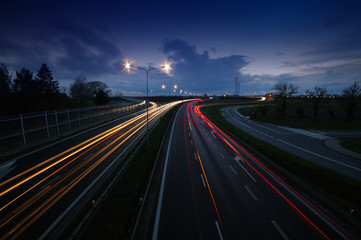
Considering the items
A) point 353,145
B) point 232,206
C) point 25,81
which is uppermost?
point 25,81

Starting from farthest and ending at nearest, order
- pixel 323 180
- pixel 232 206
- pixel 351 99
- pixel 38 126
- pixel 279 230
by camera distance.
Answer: pixel 351 99
pixel 38 126
pixel 323 180
pixel 232 206
pixel 279 230

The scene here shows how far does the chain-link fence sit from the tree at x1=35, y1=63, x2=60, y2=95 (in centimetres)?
3876

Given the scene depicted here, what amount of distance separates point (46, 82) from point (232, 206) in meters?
77.8

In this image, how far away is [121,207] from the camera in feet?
34.0

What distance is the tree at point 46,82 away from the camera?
58.4 metres

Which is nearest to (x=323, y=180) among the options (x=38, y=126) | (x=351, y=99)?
(x=38, y=126)

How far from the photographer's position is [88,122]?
1372 inches

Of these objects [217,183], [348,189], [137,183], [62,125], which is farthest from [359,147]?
[62,125]

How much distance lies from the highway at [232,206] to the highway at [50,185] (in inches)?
238

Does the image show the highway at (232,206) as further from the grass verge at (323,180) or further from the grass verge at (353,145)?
the grass verge at (353,145)

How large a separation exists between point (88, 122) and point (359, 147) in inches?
1968

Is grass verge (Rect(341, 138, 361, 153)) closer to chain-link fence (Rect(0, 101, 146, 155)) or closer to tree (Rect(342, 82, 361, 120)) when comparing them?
tree (Rect(342, 82, 361, 120))

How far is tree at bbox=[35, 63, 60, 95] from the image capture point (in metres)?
58.4

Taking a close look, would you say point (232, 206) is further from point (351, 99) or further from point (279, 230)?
point (351, 99)
